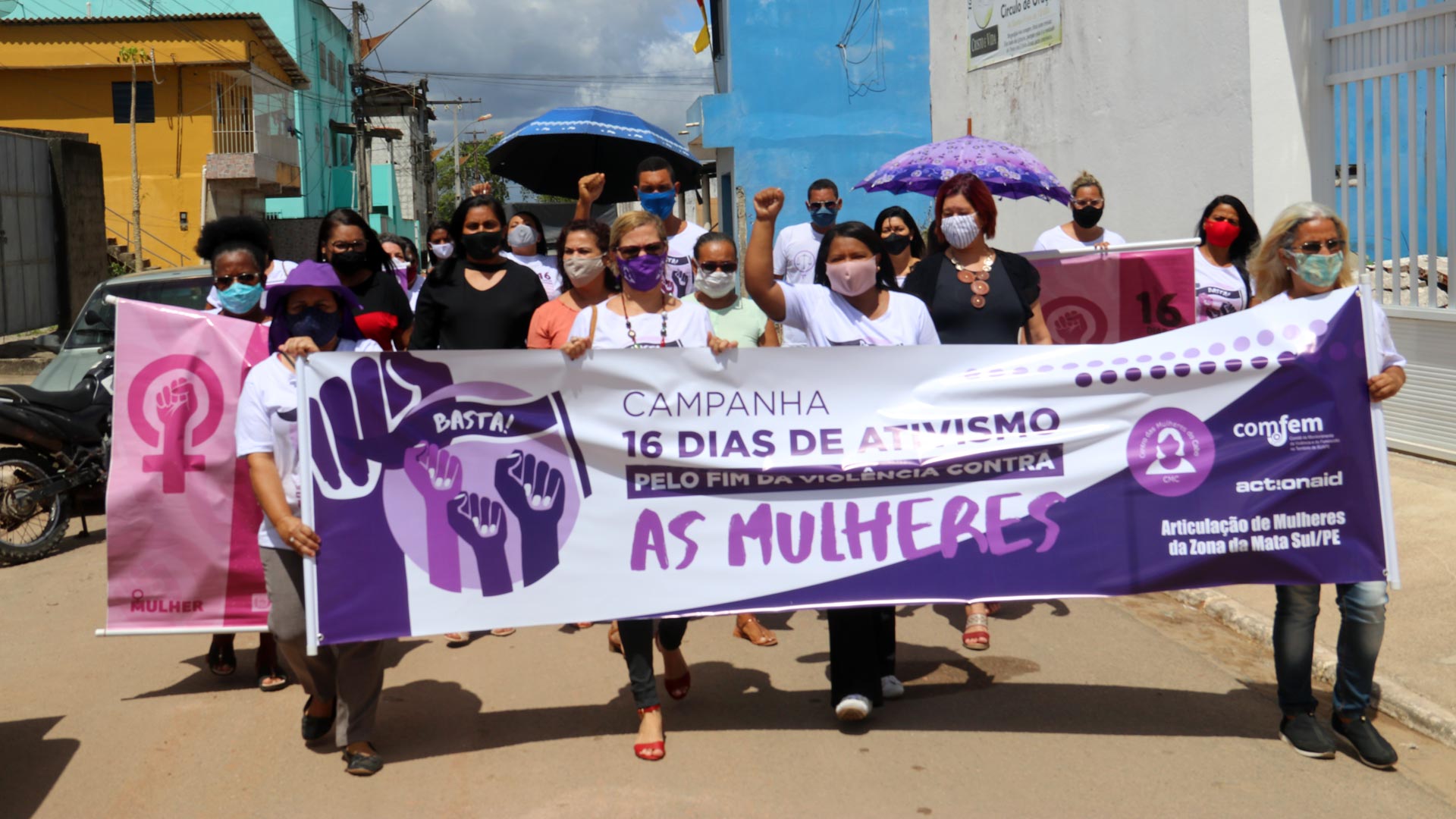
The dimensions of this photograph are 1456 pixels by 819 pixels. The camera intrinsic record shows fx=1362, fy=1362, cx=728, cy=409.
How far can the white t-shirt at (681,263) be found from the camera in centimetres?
739

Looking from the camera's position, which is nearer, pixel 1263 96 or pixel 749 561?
pixel 749 561

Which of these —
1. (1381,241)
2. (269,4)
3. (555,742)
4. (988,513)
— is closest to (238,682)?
(555,742)

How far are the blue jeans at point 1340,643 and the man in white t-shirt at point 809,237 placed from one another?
3.52 metres

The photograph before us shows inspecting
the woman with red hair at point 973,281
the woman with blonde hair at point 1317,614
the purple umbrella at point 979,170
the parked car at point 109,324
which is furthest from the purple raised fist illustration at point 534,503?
the parked car at point 109,324

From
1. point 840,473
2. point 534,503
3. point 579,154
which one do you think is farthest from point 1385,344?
point 579,154

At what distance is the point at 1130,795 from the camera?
4.50 meters

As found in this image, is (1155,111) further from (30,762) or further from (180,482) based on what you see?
(30,762)

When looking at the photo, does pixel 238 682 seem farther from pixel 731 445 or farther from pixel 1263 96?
pixel 1263 96

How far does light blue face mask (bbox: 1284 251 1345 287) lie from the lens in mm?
4953

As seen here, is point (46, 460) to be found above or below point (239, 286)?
below

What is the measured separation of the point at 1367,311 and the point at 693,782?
9.64 ft

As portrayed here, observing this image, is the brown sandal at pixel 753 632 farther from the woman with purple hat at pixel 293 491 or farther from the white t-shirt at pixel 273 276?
the white t-shirt at pixel 273 276

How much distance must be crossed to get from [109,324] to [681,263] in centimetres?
657

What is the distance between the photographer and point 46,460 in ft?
30.6
